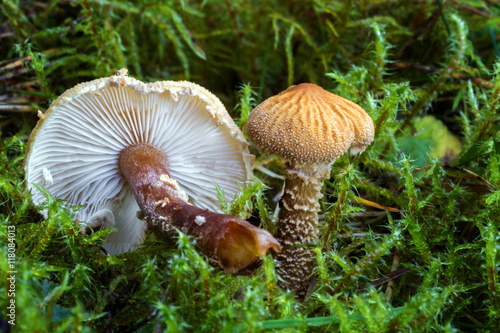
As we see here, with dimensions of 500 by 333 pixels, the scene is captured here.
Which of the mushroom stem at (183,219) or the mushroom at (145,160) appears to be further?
the mushroom at (145,160)

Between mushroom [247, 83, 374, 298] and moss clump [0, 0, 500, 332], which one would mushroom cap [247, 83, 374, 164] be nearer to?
mushroom [247, 83, 374, 298]

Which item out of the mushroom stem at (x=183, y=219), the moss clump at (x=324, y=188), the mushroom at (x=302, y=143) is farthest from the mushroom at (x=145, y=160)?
the mushroom at (x=302, y=143)

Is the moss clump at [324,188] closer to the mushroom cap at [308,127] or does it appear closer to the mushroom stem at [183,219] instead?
the mushroom stem at [183,219]

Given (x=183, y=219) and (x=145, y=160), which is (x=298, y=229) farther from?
(x=145, y=160)

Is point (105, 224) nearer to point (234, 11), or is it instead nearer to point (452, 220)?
point (452, 220)

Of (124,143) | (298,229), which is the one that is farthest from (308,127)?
(124,143)

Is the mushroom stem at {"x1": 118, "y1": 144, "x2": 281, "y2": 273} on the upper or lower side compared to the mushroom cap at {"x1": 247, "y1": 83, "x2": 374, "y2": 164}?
lower

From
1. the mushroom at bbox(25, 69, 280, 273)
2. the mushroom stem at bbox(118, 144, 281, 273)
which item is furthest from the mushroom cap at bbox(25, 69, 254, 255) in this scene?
the mushroom stem at bbox(118, 144, 281, 273)
